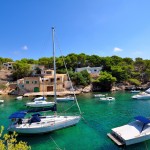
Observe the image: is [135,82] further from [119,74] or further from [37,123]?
[37,123]

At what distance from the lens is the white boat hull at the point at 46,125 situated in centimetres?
2347

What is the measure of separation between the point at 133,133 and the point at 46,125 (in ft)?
32.8

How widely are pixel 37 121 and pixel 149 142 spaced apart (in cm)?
1302

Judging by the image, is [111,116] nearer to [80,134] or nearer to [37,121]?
[80,134]

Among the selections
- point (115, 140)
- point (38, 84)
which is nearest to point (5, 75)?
point (38, 84)

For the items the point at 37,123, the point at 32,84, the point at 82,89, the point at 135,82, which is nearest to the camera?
the point at 37,123

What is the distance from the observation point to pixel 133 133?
2070cm

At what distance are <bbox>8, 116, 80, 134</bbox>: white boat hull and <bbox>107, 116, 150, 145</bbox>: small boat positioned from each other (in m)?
6.29

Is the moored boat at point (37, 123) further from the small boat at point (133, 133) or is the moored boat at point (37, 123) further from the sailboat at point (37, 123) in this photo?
the small boat at point (133, 133)

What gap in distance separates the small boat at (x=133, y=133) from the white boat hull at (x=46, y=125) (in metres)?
6.29

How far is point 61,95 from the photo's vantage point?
60812mm

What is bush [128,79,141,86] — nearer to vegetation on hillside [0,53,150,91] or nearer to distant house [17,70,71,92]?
vegetation on hillside [0,53,150,91]

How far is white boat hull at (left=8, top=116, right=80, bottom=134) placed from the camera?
77.0 feet

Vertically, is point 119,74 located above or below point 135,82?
above
